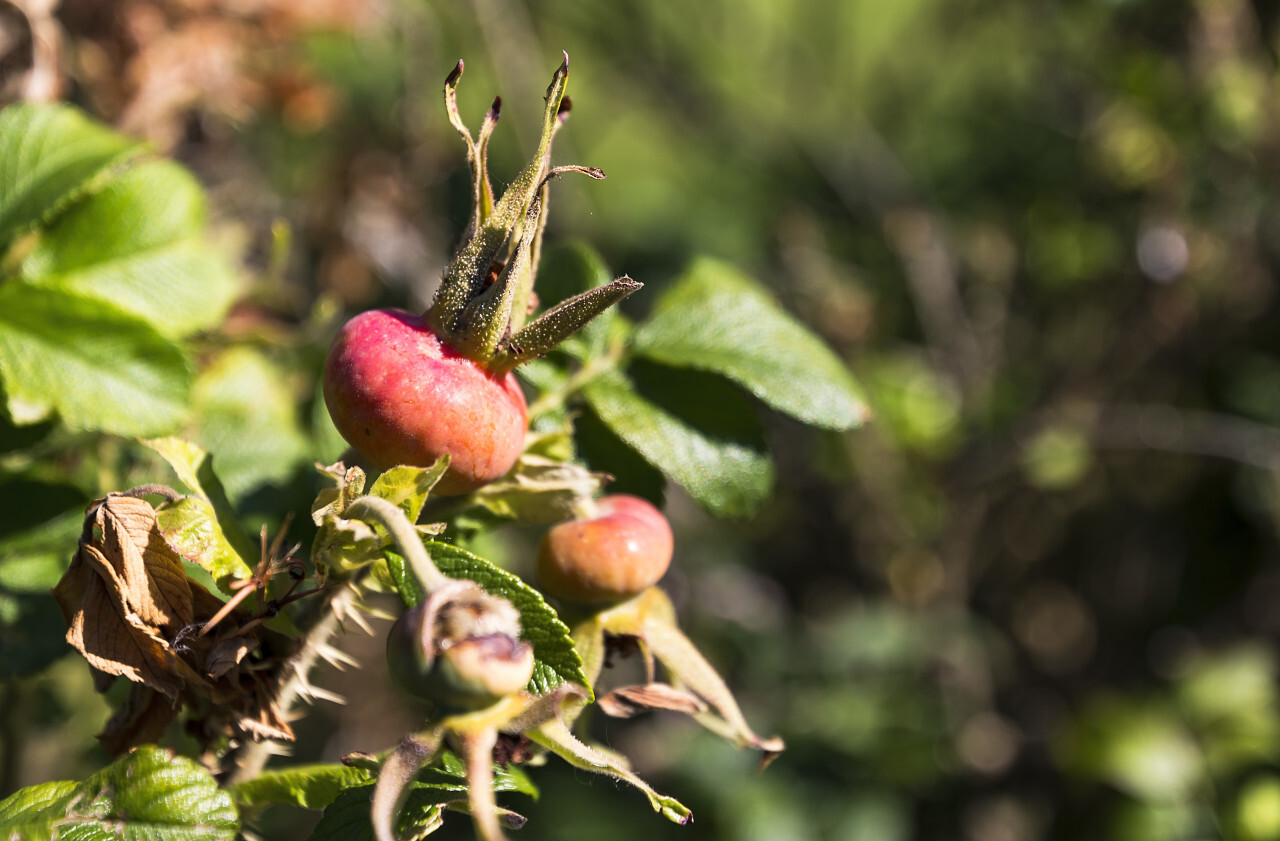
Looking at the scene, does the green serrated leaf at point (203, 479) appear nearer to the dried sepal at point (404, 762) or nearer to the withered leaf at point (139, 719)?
the withered leaf at point (139, 719)

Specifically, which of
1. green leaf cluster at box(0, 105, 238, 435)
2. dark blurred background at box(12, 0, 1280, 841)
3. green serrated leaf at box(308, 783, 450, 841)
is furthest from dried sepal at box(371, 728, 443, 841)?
dark blurred background at box(12, 0, 1280, 841)

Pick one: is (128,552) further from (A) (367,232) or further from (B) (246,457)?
(A) (367,232)

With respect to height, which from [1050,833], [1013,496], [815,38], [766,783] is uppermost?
[815,38]

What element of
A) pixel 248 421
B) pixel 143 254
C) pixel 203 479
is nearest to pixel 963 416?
pixel 248 421

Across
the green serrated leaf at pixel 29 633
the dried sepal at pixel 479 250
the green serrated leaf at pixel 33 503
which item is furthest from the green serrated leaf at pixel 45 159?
the dried sepal at pixel 479 250

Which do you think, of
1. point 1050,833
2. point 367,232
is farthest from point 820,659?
point 367,232

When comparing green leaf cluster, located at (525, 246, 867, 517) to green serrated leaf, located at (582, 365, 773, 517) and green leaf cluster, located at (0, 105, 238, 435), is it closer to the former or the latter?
green serrated leaf, located at (582, 365, 773, 517)

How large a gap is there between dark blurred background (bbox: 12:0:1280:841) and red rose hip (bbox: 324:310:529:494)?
1168mm

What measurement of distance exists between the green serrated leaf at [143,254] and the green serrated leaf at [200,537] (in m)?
0.38

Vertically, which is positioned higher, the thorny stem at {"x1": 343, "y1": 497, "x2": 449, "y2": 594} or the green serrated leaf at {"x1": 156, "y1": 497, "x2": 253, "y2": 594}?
→ the thorny stem at {"x1": 343, "y1": 497, "x2": 449, "y2": 594}

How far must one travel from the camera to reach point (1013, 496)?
9.91ft

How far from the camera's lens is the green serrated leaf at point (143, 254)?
1131 millimetres

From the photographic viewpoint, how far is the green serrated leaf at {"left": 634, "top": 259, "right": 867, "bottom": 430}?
3.50 feet

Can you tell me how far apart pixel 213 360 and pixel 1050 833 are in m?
2.45
